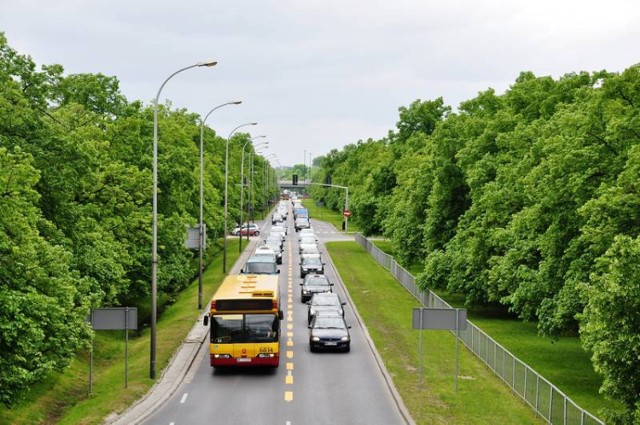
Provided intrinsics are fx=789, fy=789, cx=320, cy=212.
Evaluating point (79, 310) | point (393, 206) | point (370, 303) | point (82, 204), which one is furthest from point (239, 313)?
point (393, 206)

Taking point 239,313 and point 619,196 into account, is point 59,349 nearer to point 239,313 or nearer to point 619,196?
point 239,313

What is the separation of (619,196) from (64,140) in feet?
60.9

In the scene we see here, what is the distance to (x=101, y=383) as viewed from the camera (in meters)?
26.5

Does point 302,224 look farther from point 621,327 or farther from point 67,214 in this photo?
point 621,327

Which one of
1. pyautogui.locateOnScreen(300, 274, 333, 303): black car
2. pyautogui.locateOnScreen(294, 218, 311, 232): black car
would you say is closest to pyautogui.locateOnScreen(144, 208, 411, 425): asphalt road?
pyautogui.locateOnScreen(300, 274, 333, 303): black car

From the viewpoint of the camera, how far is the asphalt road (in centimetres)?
2169

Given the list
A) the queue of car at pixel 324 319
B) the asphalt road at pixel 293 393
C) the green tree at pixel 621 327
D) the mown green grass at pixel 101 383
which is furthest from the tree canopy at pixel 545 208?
the mown green grass at pixel 101 383

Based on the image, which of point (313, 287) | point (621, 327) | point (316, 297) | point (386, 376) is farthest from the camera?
point (313, 287)

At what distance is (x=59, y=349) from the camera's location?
21734 millimetres

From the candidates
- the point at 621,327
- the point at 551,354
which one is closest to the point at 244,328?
the point at 621,327

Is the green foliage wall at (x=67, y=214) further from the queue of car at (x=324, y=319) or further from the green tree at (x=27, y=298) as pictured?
the queue of car at (x=324, y=319)

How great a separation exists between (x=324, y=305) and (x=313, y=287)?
31.6ft

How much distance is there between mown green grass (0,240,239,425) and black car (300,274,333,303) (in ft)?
24.7

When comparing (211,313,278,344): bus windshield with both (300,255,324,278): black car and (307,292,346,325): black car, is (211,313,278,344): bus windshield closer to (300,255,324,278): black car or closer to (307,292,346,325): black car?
(307,292,346,325): black car
